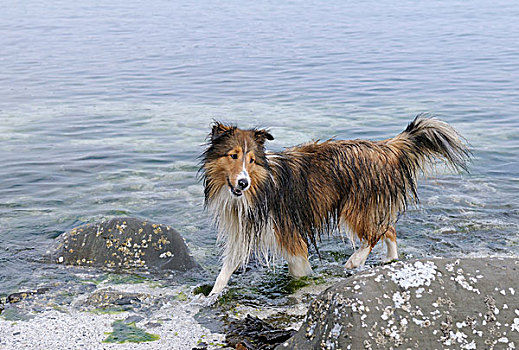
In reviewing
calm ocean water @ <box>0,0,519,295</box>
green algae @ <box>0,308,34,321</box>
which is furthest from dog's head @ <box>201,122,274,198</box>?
green algae @ <box>0,308,34,321</box>

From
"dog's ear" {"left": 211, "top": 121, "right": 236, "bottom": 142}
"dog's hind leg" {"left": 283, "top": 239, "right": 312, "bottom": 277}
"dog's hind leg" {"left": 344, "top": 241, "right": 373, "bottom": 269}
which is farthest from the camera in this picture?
"dog's hind leg" {"left": 344, "top": 241, "right": 373, "bottom": 269}

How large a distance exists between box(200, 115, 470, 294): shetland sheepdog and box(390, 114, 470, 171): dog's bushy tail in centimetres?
1

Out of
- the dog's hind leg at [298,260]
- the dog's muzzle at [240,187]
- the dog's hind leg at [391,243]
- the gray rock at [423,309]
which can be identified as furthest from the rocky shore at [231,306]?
the dog's muzzle at [240,187]

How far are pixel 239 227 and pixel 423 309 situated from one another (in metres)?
2.82

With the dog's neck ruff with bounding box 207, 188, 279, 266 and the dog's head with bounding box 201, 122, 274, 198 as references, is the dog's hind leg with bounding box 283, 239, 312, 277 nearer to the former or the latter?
the dog's neck ruff with bounding box 207, 188, 279, 266

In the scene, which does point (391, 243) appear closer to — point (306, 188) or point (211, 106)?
point (306, 188)

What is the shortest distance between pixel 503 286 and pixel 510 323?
0.22 meters

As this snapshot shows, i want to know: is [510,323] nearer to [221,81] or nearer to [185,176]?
[185,176]

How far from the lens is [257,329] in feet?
17.5

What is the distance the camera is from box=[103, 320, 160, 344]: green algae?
509 cm

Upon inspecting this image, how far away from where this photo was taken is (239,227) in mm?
6145

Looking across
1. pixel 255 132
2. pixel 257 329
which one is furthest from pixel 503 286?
pixel 255 132

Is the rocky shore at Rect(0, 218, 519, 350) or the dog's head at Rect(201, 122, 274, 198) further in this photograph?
the dog's head at Rect(201, 122, 274, 198)

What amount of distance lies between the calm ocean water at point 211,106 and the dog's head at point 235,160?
1.43 metres
